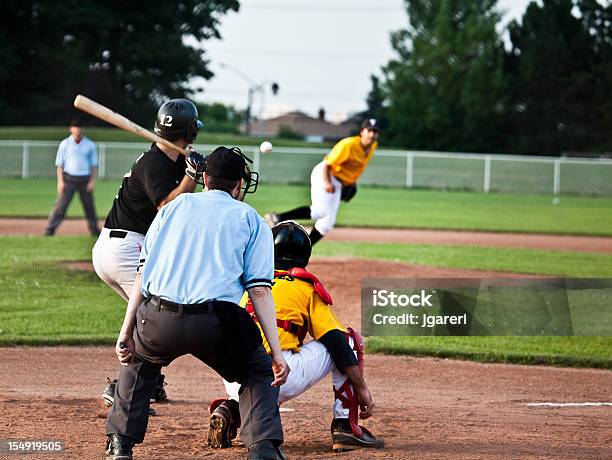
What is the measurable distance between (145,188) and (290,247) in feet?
3.70

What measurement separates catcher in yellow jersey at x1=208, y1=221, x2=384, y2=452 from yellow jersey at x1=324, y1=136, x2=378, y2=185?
337 inches

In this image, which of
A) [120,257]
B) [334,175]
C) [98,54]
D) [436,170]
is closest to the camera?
[120,257]

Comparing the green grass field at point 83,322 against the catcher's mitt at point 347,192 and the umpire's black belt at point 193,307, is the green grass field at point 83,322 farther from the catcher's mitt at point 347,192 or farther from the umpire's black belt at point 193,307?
the umpire's black belt at point 193,307

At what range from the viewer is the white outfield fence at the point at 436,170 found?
40688mm

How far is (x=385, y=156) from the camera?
1663 inches

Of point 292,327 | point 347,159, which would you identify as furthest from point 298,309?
point 347,159

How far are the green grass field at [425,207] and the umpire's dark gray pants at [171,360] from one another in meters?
18.9

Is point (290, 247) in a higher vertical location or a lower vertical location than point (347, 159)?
lower

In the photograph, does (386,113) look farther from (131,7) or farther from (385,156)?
(385,156)

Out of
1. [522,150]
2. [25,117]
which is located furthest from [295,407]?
[522,150]

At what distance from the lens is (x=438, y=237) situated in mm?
22047

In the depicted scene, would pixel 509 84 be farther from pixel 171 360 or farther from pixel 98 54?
pixel 171 360

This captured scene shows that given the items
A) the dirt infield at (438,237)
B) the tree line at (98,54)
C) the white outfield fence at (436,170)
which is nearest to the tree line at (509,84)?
the tree line at (98,54)

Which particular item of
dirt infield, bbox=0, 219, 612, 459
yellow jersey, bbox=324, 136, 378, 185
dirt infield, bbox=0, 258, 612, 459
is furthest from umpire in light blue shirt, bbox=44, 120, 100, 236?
dirt infield, bbox=0, 258, 612, 459
